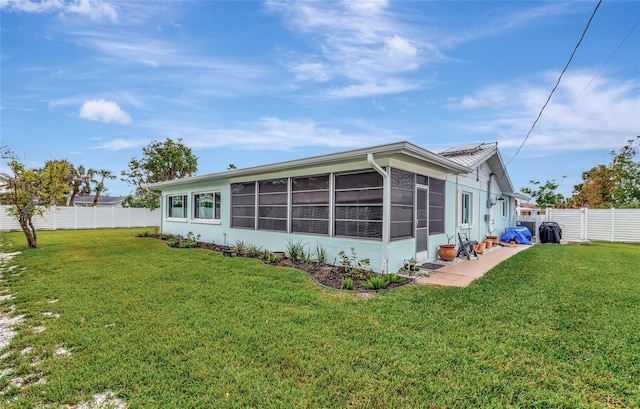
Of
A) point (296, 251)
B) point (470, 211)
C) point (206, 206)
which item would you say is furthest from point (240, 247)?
point (470, 211)

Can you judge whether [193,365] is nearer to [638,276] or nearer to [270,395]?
[270,395]

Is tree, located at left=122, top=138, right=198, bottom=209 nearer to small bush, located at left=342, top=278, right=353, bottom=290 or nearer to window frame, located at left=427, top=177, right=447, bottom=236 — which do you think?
window frame, located at left=427, top=177, right=447, bottom=236

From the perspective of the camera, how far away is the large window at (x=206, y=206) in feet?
38.5

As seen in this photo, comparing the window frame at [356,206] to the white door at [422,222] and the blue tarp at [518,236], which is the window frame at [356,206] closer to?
the white door at [422,222]

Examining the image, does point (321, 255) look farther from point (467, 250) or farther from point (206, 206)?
point (206, 206)

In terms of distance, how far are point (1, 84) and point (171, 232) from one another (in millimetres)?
7913

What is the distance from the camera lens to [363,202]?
6.83 metres

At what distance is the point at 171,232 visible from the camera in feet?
47.9

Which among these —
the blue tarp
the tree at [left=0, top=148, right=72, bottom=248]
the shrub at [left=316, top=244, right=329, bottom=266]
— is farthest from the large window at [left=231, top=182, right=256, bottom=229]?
the blue tarp

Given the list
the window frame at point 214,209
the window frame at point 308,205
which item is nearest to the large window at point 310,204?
the window frame at point 308,205

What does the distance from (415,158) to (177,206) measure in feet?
39.4

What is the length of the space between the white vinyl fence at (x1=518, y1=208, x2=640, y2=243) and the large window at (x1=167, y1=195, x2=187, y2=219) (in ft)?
57.2

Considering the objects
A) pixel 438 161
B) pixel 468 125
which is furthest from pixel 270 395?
pixel 468 125

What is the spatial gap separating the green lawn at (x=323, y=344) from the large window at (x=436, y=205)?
8.38ft
